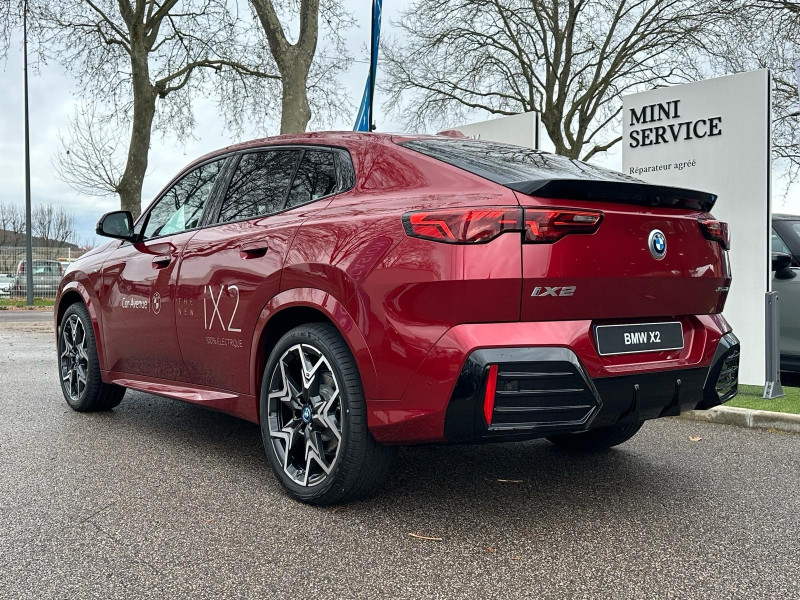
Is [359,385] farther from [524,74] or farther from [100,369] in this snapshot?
[524,74]

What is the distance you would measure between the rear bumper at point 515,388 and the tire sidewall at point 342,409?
14 cm

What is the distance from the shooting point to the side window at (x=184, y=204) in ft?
14.6

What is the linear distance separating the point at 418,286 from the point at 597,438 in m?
1.86

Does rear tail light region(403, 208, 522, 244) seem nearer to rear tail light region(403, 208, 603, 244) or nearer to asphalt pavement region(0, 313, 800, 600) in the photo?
rear tail light region(403, 208, 603, 244)

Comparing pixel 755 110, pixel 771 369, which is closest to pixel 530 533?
pixel 771 369

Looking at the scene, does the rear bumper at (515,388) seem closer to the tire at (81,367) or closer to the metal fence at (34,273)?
the tire at (81,367)

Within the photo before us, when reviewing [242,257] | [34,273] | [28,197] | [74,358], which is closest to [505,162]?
[242,257]

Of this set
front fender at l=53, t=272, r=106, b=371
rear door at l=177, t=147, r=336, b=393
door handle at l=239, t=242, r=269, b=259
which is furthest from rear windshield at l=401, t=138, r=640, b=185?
front fender at l=53, t=272, r=106, b=371

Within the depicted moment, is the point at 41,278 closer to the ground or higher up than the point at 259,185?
higher up

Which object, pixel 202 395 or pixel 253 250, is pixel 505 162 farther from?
pixel 202 395

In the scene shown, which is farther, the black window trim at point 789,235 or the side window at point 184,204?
the black window trim at point 789,235

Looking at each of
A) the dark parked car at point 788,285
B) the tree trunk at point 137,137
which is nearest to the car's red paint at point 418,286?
the dark parked car at point 788,285

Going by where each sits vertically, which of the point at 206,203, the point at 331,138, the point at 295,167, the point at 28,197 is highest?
the point at 28,197

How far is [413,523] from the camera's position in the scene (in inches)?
122
